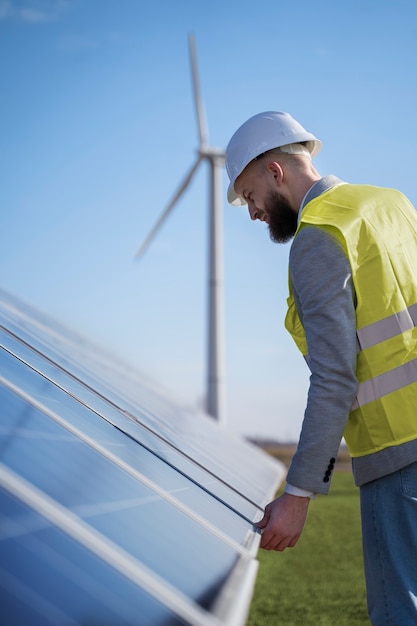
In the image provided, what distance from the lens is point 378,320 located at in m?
2.83

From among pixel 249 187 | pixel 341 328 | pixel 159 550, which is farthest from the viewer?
pixel 249 187

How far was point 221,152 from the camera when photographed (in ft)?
79.5

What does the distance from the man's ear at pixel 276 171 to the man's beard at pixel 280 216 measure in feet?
0.18

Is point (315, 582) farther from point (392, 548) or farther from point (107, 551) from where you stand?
point (107, 551)

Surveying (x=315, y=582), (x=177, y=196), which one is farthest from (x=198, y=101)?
(x=315, y=582)

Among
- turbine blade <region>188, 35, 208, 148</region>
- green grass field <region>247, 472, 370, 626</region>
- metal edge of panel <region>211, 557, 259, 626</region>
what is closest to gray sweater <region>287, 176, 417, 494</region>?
metal edge of panel <region>211, 557, 259, 626</region>

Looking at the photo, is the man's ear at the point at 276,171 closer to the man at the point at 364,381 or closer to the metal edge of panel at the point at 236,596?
the man at the point at 364,381

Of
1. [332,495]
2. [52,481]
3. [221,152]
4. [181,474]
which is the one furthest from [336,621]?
[221,152]

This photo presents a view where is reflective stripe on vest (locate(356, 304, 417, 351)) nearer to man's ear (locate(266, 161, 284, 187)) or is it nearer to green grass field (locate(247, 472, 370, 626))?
man's ear (locate(266, 161, 284, 187))

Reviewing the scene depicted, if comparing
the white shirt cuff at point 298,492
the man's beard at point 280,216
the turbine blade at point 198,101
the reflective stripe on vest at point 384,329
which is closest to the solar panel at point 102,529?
the white shirt cuff at point 298,492

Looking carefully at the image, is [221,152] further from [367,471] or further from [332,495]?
[367,471]

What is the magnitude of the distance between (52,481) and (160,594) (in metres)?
0.66

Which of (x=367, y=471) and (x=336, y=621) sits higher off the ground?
(x=367, y=471)

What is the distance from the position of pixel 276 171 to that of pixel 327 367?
91 cm
